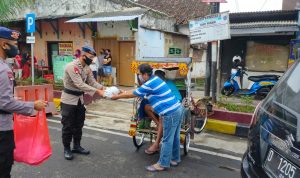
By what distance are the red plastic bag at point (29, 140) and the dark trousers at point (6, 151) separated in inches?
11.5

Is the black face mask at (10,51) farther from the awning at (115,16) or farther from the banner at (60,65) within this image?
the awning at (115,16)

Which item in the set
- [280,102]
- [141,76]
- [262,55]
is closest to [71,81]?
[141,76]

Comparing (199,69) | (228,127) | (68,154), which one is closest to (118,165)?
(68,154)

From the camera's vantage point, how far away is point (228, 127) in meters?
6.55

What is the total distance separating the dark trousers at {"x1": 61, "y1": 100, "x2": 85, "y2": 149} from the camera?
4.87 m

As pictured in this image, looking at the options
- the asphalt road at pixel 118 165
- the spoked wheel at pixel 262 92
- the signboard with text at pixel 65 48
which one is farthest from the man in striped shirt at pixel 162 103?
the signboard with text at pixel 65 48

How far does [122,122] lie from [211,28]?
304 cm

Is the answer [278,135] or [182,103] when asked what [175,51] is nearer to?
[182,103]

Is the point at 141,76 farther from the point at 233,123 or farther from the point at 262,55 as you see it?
the point at 262,55

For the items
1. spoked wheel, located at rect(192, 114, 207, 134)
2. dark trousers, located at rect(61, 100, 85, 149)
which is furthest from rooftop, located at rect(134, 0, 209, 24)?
dark trousers, located at rect(61, 100, 85, 149)

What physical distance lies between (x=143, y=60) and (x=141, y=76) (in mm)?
1352

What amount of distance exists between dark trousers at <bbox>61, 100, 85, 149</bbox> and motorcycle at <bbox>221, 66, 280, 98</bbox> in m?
7.11

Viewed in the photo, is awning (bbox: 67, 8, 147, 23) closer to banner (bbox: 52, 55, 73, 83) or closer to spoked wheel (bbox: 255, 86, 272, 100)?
banner (bbox: 52, 55, 73, 83)

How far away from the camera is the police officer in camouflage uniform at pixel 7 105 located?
2703 millimetres
